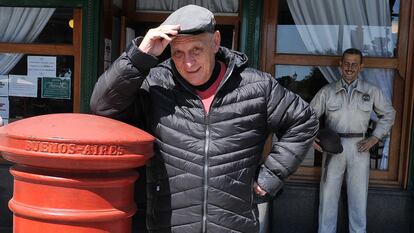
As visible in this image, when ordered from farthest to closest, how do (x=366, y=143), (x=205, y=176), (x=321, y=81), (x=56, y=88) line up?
(x=56, y=88), (x=321, y=81), (x=366, y=143), (x=205, y=176)

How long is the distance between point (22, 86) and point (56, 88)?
1.29 ft

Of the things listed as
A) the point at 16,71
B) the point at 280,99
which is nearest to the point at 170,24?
the point at 280,99

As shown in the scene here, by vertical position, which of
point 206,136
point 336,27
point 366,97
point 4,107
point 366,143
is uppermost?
point 336,27

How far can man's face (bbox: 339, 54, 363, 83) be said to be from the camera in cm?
442

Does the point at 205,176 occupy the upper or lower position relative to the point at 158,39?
lower

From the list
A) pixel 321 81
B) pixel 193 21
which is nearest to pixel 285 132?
pixel 193 21

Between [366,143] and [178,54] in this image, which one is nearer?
[178,54]

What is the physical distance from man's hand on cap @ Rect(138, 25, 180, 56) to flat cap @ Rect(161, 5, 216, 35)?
38mm

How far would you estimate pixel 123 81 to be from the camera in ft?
5.97

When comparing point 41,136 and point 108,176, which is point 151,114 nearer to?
point 108,176

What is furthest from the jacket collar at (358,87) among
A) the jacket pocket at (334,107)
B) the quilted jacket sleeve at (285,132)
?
the quilted jacket sleeve at (285,132)

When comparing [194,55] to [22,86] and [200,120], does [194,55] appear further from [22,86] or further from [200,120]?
[22,86]

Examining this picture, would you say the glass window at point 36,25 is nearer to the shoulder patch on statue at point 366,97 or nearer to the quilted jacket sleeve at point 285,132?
the shoulder patch on statue at point 366,97

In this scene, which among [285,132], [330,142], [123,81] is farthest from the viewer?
[330,142]
